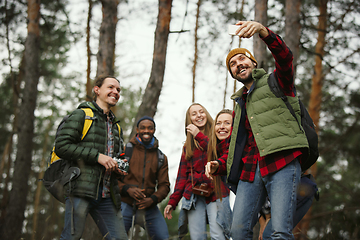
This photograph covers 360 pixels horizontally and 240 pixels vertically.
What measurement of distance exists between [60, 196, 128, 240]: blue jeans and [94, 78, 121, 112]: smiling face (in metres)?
0.98

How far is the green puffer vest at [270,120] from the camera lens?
221 cm

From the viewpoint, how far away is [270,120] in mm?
2316

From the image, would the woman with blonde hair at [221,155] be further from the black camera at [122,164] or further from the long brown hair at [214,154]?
Answer: the black camera at [122,164]

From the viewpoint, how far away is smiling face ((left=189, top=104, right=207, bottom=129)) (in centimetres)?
418

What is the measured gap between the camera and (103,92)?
128 inches

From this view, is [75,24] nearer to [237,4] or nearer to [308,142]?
[237,4]

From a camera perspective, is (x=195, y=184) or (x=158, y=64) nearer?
(x=195, y=184)

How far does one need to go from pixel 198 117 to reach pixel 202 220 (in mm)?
1370

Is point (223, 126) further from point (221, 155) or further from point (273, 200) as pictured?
point (273, 200)

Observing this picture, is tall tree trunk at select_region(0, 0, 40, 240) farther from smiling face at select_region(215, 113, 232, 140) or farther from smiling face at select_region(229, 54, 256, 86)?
smiling face at select_region(229, 54, 256, 86)

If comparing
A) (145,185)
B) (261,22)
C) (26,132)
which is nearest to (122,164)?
(145,185)

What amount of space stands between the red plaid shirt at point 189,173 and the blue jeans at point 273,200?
1.20m

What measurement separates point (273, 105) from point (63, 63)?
43.4ft

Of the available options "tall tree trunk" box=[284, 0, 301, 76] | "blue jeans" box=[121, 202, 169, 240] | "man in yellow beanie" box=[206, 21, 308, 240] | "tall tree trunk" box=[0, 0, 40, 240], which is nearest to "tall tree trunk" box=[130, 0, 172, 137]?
"blue jeans" box=[121, 202, 169, 240]
